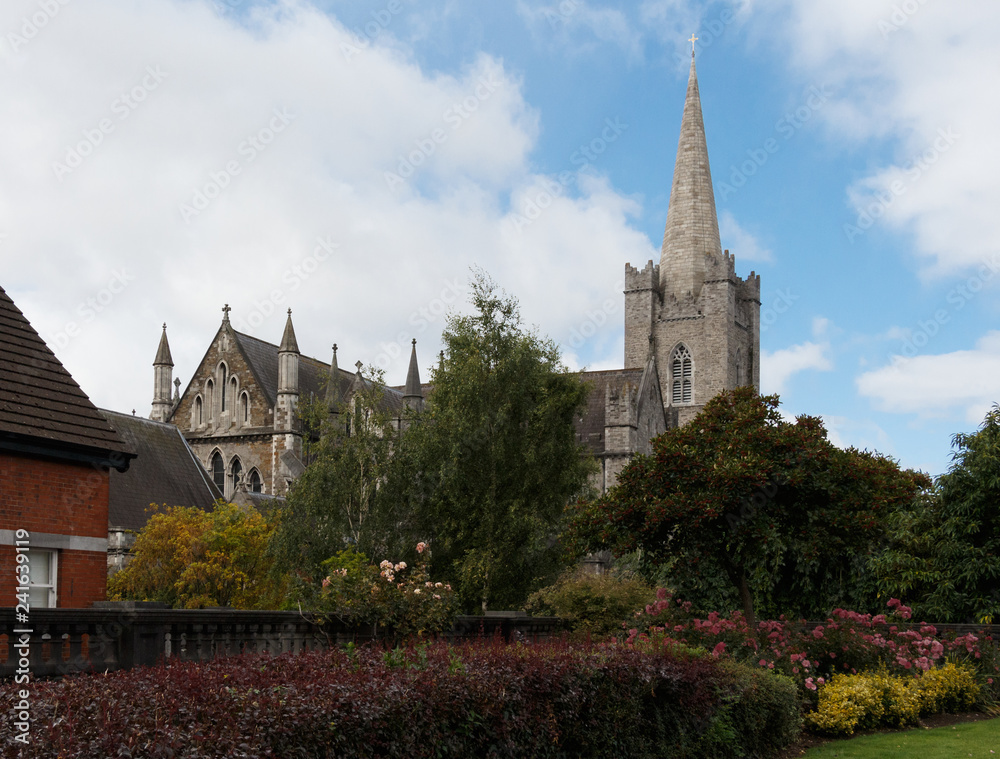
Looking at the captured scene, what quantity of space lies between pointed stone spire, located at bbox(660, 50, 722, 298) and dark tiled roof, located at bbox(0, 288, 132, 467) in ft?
228

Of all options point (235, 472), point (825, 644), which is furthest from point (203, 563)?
point (825, 644)

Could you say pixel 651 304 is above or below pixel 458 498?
above

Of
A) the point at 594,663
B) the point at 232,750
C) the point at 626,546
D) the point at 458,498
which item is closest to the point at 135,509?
the point at 458,498

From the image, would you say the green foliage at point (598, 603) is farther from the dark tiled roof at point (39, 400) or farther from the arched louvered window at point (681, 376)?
the arched louvered window at point (681, 376)

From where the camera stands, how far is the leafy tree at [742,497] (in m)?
18.6

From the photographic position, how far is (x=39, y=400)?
16375 mm

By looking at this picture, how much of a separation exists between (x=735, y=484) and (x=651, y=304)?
65.1 m

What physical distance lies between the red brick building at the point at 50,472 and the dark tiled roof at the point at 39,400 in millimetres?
18

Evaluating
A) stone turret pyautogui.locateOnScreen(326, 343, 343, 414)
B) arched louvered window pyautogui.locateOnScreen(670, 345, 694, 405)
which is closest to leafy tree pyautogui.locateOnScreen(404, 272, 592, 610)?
stone turret pyautogui.locateOnScreen(326, 343, 343, 414)

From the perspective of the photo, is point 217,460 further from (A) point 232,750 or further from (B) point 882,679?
(A) point 232,750

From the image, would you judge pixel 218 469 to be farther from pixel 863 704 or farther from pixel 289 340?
pixel 863 704

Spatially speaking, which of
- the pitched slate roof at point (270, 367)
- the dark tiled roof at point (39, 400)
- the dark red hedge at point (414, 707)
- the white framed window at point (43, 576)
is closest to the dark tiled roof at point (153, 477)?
the pitched slate roof at point (270, 367)

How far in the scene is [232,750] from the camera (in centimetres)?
579

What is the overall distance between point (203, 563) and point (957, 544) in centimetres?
2316
